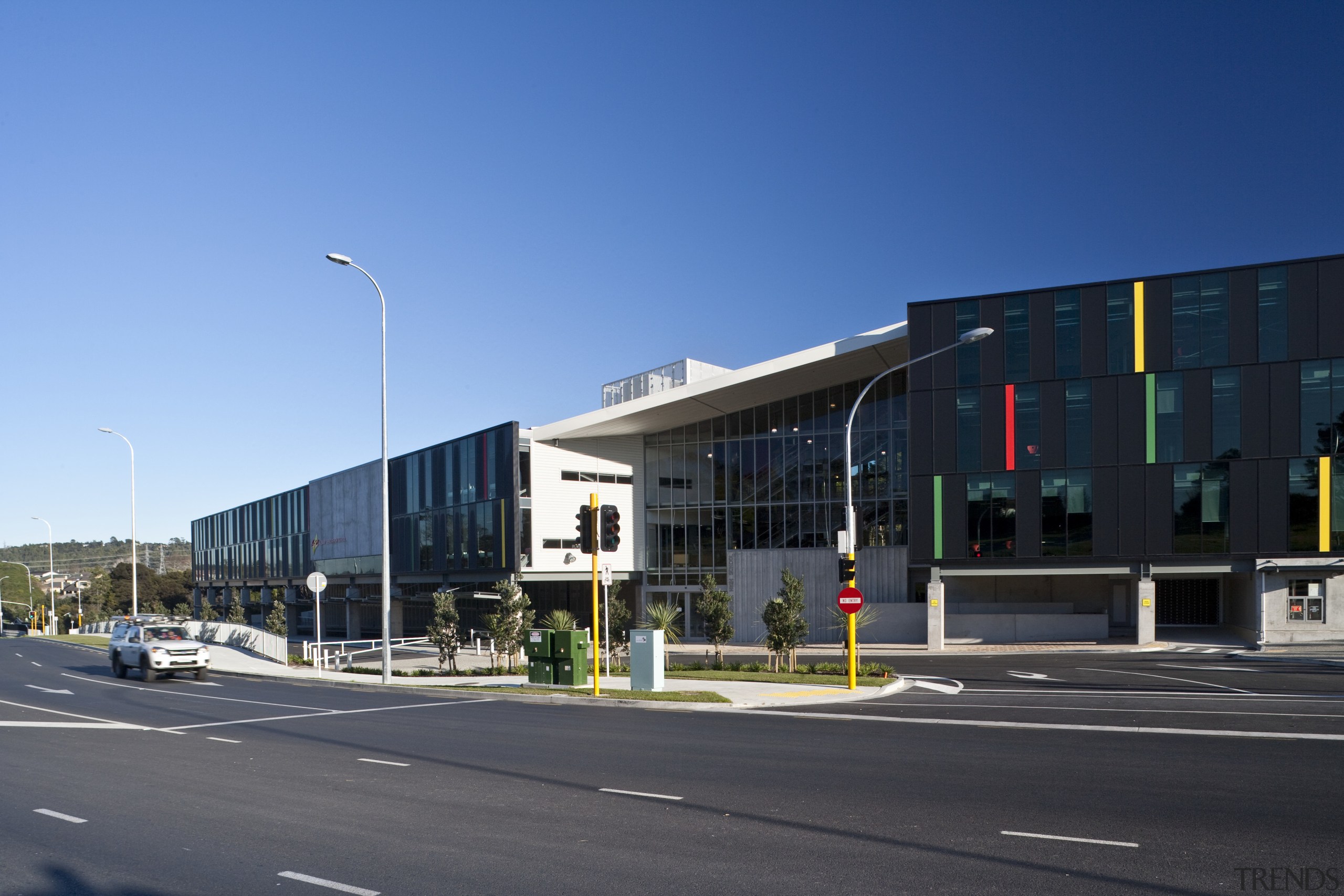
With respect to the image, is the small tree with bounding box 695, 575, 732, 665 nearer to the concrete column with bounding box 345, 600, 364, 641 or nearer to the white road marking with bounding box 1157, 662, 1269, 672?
the white road marking with bounding box 1157, 662, 1269, 672

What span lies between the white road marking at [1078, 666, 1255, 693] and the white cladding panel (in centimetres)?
2614

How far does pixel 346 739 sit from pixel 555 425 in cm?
3509

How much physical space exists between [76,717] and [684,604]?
35446 millimetres

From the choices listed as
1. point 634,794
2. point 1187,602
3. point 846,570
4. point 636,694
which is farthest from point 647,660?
point 1187,602

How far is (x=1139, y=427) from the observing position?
38688 millimetres

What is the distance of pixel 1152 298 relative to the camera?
38406 millimetres

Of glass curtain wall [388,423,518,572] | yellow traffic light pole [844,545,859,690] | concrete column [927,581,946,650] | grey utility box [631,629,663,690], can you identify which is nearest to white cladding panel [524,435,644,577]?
glass curtain wall [388,423,518,572]

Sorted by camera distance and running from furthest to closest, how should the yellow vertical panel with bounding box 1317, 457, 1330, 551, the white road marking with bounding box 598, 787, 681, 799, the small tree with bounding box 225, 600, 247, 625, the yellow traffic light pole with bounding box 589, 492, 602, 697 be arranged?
the small tree with bounding box 225, 600, 247, 625, the yellow vertical panel with bounding box 1317, 457, 1330, 551, the yellow traffic light pole with bounding box 589, 492, 602, 697, the white road marking with bounding box 598, 787, 681, 799

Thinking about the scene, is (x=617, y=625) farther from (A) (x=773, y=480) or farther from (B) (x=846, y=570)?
(A) (x=773, y=480)

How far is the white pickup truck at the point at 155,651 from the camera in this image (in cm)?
2983

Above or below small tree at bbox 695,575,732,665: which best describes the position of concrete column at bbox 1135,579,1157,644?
below

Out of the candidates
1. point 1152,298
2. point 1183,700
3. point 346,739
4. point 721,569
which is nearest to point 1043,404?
point 1152,298

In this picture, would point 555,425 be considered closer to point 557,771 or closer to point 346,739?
point 346,739

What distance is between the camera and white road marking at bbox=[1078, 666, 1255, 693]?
22505mm
